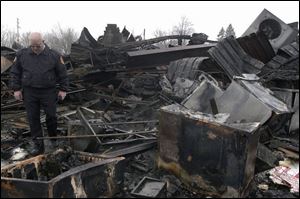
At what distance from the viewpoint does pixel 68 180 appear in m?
3.26

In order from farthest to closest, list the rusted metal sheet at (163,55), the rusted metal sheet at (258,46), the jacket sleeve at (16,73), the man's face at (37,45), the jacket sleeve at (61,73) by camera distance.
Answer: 1. the rusted metal sheet at (163,55)
2. the rusted metal sheet at (258,46)
3. the jacket sleeve at (61,73)
4. the jacket sleeve at (16,73)
5. the man's face at (37,45)

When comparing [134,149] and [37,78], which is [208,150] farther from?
[37,78]

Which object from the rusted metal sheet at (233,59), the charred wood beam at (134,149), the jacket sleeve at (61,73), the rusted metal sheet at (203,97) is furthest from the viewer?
the rusted metal sheet at (233,59)

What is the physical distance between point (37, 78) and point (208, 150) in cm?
278

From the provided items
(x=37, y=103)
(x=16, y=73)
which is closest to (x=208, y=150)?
(x=37, y=103)

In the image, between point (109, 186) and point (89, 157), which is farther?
point (89, 157)

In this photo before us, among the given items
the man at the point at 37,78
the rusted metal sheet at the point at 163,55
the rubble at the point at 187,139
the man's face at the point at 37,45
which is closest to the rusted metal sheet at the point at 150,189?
the rubble at the point at 187,139

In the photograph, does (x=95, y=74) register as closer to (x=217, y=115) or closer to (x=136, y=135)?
(x=136, y=135)

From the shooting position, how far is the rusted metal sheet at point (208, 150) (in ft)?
11.8

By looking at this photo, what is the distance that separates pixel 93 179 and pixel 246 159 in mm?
1715

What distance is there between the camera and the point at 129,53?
29.5 ft

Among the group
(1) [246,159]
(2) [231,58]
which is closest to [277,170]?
(1) [246,159]

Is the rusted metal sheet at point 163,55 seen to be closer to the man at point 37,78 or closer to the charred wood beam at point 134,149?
the man at point 37,78

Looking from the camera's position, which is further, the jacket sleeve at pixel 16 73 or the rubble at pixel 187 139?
the jacket sleeve at pixel 16 73
